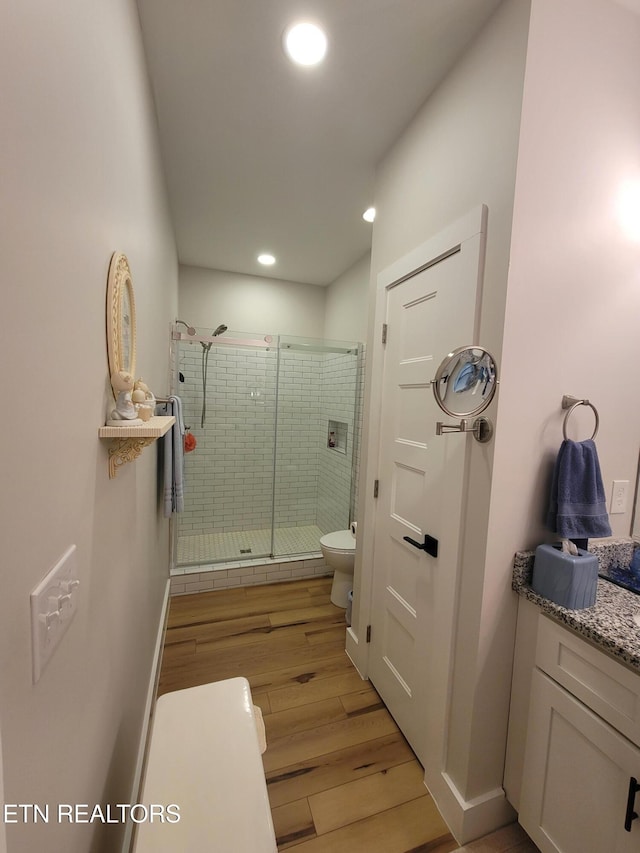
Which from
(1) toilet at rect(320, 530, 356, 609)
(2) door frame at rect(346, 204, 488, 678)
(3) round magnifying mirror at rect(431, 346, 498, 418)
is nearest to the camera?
(3) round magnifying mirror at rect(431, 346, 498, 418)

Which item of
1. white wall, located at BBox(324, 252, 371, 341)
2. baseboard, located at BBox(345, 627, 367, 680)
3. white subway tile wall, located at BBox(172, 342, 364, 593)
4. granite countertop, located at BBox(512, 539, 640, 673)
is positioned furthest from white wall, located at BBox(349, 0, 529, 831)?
white subway tile wall, located at BBox(172, 342, 364, 593)

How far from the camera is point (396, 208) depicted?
170cm

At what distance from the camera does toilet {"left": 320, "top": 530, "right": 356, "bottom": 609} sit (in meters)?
2.46

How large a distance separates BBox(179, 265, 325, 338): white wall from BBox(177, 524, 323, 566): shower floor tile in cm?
214

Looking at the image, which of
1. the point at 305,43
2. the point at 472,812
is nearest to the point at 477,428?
the point at 472,812

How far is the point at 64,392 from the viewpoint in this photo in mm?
600

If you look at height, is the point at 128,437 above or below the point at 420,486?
above

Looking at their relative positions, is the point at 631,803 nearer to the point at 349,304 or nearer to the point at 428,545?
the point at 428,545

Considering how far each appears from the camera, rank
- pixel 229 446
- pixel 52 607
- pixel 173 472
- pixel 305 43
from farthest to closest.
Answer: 1. pixel 229 446
2. pixel 173 472
3. pixel 305 43
4. pixel 52 607

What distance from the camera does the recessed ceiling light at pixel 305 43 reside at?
1214mm

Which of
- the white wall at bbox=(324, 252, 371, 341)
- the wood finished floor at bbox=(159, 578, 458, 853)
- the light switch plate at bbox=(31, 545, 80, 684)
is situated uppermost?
the white wall at bbox=(324, 252, 371, 341)

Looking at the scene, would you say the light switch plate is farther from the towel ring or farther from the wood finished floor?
→ the towel ring

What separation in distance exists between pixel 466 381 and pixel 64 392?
103cm

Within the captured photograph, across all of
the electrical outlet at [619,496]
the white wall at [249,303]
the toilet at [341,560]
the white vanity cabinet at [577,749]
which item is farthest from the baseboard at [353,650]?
the white wall at [249,303]
